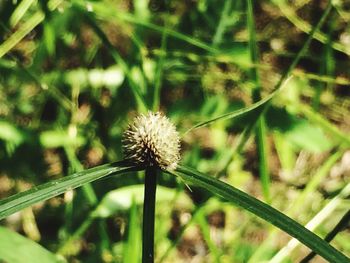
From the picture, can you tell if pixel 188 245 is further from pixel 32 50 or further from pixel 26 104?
pixel 32 50

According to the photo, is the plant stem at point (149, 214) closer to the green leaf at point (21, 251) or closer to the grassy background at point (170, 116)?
the green leaf at point (21, 251)

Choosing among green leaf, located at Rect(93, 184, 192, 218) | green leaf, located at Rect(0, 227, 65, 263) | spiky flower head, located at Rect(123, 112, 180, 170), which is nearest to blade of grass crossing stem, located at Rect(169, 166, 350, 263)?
spiky flower head, located at Rect(123, 112, 180, 170)

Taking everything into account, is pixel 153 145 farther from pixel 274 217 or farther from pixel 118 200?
pixel 118 200

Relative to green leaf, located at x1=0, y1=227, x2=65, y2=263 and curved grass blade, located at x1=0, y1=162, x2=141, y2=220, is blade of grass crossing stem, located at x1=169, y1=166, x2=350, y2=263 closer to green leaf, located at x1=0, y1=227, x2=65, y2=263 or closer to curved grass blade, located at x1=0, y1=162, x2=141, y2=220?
curved grass blade, located at x1=0, y1=162, x2=141, y2=220

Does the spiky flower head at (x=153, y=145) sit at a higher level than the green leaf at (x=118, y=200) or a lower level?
lower

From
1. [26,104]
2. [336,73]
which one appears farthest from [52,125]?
[336,73]

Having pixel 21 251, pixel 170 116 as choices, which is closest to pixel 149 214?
pixel 21 251

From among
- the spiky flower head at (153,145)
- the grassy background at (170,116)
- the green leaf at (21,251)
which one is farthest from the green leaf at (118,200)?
the spiky flower head at (153,145)
